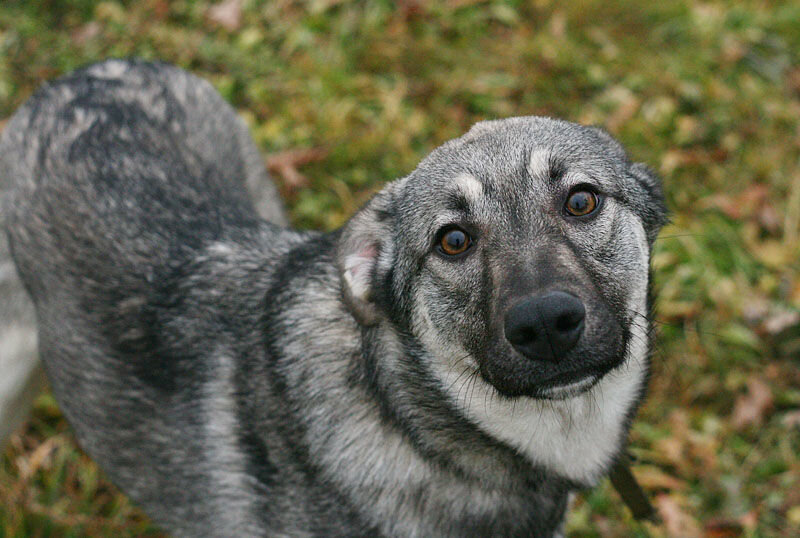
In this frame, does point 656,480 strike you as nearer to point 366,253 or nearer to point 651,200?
point 651,200

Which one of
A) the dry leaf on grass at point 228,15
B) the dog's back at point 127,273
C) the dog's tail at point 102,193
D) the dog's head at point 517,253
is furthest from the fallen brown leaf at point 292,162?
the dog's head at point 517,253

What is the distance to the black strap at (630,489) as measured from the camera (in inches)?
121

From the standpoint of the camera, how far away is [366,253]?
284 centimetres

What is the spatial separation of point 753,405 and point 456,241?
9.04 feet

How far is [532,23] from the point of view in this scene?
6.59 m

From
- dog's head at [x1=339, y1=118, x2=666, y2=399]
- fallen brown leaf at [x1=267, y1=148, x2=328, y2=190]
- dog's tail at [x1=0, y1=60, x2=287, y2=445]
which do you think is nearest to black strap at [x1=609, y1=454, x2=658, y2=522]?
dog's head at [x1=339, y1=118, x2=666, y2=399]

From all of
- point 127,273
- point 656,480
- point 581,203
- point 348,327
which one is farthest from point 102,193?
point 656,480

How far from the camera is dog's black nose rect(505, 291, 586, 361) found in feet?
7.34

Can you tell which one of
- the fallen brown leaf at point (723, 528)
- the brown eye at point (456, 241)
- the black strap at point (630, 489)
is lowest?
the fallen brown leaf at point (723, 528)

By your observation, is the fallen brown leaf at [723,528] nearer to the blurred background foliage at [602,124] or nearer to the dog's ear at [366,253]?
the blurred background foliage at [602,124]

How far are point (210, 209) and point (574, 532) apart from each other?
244 centimetres

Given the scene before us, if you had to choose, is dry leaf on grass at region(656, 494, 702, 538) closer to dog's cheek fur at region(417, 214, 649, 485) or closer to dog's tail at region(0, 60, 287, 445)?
dog's cheek fur at region(417, 214, 649, 485)

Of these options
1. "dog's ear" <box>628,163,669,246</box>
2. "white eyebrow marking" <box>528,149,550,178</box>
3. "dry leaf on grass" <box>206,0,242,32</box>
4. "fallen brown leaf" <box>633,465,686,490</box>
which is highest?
"dry leaf on grass" <box>206,0,242,32</box>

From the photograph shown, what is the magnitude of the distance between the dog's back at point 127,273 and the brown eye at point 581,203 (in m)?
1.50
